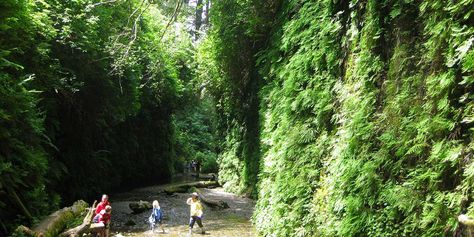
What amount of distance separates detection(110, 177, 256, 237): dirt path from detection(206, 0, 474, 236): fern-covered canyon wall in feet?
5.16

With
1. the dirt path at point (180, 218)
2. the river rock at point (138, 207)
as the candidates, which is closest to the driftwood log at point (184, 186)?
the dirt path at point (180, 218)

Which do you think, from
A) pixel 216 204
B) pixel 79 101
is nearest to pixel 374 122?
pixel 216 204

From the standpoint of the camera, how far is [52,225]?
33.0 ft

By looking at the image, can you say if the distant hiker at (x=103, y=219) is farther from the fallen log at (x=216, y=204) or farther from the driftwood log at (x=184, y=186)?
the driftwood log at (x=184, y=186)

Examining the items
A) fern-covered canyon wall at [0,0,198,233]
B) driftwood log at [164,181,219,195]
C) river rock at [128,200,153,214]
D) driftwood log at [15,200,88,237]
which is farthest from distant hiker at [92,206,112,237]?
driftwood log at [164,181,219,195]

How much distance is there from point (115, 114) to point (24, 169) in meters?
10.3

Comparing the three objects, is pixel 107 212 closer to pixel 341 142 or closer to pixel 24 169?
pixel 24 169

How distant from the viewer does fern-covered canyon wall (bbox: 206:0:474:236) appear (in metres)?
5.08

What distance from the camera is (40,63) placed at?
491 inches

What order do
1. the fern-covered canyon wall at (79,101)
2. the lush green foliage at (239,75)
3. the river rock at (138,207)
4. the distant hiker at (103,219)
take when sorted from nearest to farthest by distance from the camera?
the fern-covered canyon wall at (79,101)
the distant hiker at (103,219)
the lush green foliage at (239,75)
the river rock at (138,207)

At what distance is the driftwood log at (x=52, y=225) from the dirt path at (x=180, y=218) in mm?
1768

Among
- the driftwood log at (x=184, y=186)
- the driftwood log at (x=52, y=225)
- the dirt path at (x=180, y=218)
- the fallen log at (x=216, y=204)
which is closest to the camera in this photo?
the driftwood log at (x=52, y=225)

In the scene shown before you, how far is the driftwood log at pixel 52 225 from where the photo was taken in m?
8.86

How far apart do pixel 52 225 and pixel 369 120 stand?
792cm
